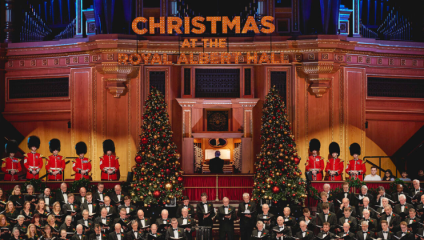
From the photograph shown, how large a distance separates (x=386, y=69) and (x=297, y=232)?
765 cm

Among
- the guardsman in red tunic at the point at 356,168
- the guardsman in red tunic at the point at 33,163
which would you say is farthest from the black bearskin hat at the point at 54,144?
the guardsman in red tunic at the point at 356,168

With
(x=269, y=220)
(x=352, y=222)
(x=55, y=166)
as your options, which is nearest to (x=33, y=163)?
(x=55, y=166)

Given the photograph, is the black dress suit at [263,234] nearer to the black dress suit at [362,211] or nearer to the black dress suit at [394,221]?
the black dress suit at [362,211]

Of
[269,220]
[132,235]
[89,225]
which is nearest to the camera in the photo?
[132,235]

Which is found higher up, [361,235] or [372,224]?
[372,224]

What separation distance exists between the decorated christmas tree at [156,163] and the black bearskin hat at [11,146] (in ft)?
14.9

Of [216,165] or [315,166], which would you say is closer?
[315,166]

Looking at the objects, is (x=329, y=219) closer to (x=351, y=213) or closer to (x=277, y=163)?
(x=351, y=213)

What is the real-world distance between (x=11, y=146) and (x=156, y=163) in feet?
17.2

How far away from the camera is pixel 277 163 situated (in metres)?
16.2

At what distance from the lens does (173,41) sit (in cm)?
1872

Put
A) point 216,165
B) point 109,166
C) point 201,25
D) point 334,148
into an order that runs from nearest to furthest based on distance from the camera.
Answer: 1. point 109,166
2. point 216,165
3. point 201,25
4. point 334,148

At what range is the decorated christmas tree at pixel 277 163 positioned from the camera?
52.4 feet

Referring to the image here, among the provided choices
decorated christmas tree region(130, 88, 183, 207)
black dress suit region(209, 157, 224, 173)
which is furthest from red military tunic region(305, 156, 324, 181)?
decorated christmas tree region(130, 88, 183, 207)
